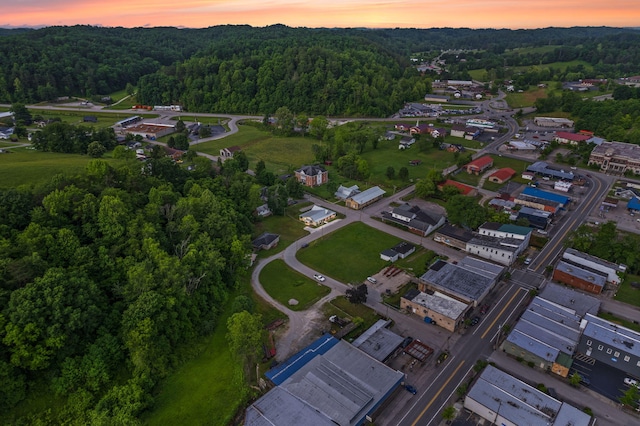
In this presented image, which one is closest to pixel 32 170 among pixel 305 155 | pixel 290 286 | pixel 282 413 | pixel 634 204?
pixel 290 286

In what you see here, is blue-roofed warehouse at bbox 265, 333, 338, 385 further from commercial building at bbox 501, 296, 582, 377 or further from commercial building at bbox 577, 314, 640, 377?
commercial building at bbox 577, 314, 640, 377

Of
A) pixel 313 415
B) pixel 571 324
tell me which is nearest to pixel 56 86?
pixel 313 415

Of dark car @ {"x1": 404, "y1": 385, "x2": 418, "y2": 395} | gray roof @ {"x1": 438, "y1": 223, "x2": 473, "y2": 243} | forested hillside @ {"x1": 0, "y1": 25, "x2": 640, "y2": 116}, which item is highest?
forested hillside @ {"x1": 0, "y1": 25, "x2": 640, "y2": 116}

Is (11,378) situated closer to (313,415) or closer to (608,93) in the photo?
(313,415)

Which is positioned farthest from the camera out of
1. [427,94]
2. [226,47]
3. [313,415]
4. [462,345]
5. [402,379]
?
[226,47]

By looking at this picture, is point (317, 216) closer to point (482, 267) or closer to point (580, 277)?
point (482, 267)

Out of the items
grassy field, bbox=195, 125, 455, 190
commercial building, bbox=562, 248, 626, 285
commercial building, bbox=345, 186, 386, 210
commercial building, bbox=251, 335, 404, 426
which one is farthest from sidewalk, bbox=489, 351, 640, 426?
grassy field, bbox=195, 125, 455, 190

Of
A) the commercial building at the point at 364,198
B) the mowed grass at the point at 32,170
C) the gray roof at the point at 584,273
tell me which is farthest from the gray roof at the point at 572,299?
the mowed grass at the point at 32,170
